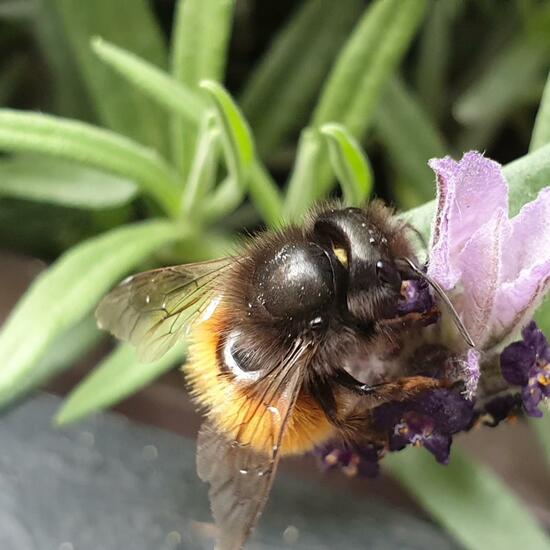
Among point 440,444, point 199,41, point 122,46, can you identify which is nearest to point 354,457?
→ point 440,444

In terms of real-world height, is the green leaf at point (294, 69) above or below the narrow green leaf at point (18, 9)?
below

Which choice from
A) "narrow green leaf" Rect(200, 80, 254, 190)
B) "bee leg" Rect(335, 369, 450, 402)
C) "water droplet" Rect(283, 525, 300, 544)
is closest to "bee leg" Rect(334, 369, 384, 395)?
"bee leg" Rect(335, 369, 450, 402)

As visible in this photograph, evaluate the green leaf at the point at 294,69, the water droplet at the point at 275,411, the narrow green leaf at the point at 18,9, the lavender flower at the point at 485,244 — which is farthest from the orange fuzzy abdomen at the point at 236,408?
the narrow green leaf at the point at 18,9

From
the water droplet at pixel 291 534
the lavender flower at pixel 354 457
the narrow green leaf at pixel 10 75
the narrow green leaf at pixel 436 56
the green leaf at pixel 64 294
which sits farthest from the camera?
the narrow green leaf at pixel 10 75

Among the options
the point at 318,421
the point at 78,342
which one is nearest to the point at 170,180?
the point at 78,342

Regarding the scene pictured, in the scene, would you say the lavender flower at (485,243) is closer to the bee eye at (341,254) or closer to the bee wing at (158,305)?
the bee eye at (341,254)

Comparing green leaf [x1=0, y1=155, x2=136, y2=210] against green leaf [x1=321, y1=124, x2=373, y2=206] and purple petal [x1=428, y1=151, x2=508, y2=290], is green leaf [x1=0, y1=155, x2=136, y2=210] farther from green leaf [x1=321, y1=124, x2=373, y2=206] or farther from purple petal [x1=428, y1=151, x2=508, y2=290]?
purple petal [x1=428, y1=151, x2=508, y2=290]

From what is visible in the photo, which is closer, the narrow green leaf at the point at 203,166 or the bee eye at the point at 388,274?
the bee eye at the point at 388,274

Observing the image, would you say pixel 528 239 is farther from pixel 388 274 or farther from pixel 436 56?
pixel 436 56

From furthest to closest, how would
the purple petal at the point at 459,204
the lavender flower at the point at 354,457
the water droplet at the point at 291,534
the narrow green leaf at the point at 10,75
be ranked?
the narrow green leaf at the point at 10,75, the water droplet at the point at 291,534, the lavender flower at the point at 354,457, the purple petal at the point at 459,204
